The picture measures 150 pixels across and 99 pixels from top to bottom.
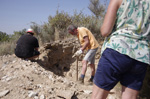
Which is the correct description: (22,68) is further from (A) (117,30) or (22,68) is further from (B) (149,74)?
(B) (149,74)

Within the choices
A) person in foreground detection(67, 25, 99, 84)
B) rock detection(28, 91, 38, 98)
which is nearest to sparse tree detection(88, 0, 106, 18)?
person in foreground detection(67, 25, 99, 84)

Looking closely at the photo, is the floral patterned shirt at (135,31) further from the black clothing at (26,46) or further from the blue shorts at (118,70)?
the black clothing at (26,46)

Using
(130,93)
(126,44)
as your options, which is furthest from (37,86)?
(126,44)

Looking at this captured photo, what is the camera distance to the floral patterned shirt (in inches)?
44.2

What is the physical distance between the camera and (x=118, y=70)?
1.15 metres

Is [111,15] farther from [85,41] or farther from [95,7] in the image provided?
[95,7]

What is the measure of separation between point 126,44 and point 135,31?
0.49 ft

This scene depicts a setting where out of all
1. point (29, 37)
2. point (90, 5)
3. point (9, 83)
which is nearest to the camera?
point (9, 83)

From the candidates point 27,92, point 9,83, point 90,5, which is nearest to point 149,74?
point 27,92

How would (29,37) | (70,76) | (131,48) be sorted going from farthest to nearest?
1. (70,76)
2. (29,37)
3. (131,48)

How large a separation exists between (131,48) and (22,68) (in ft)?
9.72

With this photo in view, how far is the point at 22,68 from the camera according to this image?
3.29 metres

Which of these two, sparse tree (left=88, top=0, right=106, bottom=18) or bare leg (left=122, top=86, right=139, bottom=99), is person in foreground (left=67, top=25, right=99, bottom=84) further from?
sparse tree (left=88, top=0, right=106, bottom=18)

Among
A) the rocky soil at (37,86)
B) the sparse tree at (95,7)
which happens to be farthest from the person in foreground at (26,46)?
the sparse tree at (95,7)
